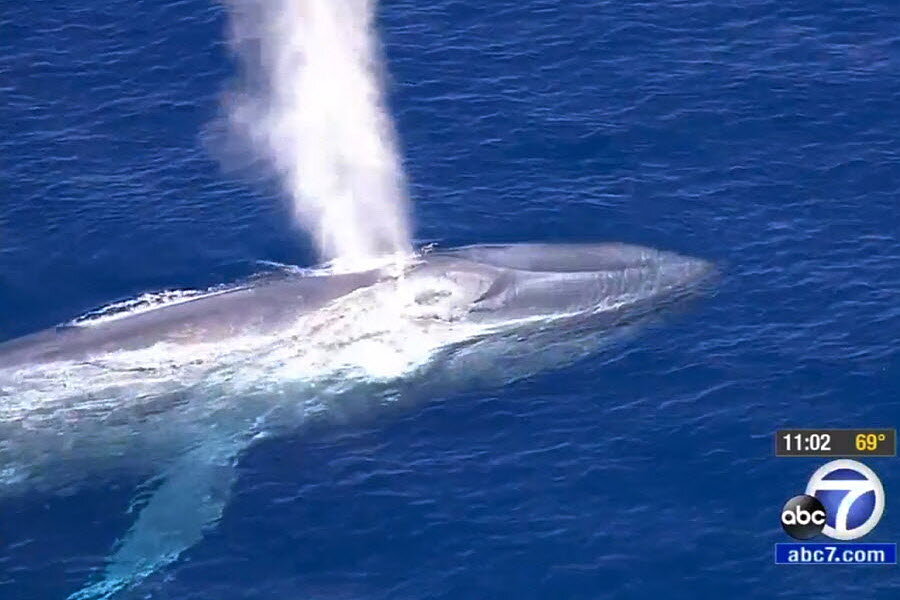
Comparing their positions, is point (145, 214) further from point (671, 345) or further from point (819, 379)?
point (819, 379)

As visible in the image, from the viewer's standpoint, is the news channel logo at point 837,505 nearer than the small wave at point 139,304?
Yes

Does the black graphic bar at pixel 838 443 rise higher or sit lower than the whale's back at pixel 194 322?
lower

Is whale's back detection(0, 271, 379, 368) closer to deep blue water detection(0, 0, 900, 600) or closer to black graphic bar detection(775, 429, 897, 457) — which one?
deep blue water detection(0, 0, 900, 600)

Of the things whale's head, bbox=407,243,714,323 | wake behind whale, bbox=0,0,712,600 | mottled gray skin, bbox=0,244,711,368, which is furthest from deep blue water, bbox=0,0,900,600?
mottled gray skin, bbox=0,244,711,368

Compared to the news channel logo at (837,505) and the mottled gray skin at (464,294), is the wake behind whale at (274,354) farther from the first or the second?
the news channel logo at (837,505)

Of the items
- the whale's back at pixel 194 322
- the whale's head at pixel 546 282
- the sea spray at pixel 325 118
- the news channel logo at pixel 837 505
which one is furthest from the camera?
the sea spray at pixel 325 118

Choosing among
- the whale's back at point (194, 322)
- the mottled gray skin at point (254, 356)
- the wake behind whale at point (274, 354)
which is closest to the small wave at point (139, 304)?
the wake behind whale at point (274, 354)
